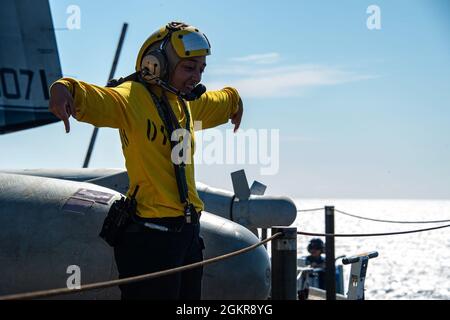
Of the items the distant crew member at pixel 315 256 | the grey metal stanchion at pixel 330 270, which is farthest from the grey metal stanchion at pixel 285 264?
the distant crew member at pixel 315 256

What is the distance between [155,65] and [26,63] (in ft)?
40.7

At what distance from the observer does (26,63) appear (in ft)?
54.1

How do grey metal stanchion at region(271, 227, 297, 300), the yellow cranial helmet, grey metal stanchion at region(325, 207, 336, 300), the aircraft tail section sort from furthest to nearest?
the aircraft tail section < grey metal stanchion at region(325, 207, 336, 300) < grey metal stanchion at region(271, 227, 297, 300) < the yellow cranial helmet

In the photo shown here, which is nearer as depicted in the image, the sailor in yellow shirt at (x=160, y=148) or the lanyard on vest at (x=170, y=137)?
the sailor in yellow shirt at (x=160, y=148)

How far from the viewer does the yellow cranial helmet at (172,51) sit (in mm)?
4801

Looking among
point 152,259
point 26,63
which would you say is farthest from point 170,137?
point 26,63

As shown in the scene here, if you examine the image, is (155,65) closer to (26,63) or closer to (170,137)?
(170,137)

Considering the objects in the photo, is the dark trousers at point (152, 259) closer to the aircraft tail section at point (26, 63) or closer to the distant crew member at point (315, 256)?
the distant crew member at point (315, 256)

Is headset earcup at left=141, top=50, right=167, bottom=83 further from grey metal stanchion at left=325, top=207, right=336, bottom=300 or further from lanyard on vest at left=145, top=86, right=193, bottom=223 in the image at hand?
grey metal stanchion at left=325, top=207, right=336, bottom=300

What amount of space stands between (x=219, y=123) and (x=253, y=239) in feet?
9.00

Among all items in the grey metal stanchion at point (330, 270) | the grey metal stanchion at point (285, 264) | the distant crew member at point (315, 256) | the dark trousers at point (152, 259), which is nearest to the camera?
the dark trousers at point (152, 259)

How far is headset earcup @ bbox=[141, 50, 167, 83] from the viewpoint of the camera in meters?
4.80

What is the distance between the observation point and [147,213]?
4645 mm


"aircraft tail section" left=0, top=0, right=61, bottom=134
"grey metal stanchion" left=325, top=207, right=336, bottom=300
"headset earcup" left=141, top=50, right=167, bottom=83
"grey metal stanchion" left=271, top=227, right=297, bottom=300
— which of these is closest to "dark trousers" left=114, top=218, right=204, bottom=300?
"grey metal stanchion" left=271, top=227, right=297, bottom=300
